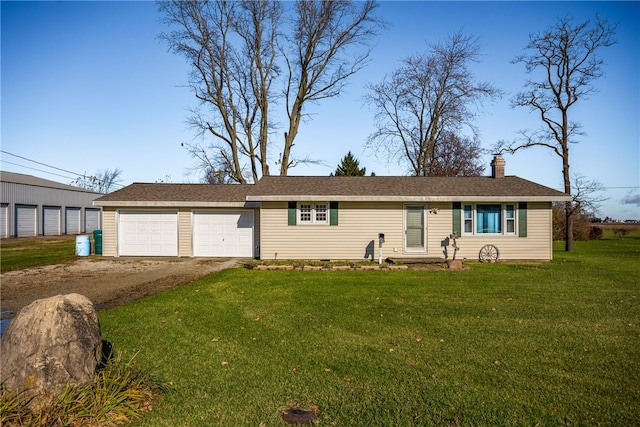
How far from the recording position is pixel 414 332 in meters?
6.47

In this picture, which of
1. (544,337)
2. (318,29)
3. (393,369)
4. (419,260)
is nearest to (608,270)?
(419,260)

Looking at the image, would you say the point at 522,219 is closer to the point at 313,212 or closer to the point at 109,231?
the point at 313,212

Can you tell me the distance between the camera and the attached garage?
36.5m

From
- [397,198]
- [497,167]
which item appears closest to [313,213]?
[397,198]

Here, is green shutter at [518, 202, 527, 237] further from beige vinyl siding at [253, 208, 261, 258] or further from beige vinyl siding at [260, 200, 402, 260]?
beige vinyl siding at [253, 208, 261, 258]

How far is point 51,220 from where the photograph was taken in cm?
3453

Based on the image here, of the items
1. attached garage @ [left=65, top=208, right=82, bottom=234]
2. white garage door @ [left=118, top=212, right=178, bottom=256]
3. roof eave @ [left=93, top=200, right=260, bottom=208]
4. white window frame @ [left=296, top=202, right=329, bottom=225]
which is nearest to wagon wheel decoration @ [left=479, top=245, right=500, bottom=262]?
white window frame @ [left=296, top=202, right=329, bottom=225]

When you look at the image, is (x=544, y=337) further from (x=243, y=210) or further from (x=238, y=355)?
(x=243, y=210)

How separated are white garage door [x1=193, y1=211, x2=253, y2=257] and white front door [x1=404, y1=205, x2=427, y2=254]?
6.77 metres

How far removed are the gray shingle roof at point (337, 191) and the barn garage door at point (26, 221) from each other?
18.3 metres

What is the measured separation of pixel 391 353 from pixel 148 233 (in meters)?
15.0

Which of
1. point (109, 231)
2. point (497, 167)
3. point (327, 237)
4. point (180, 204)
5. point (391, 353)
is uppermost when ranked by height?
point (497, 167)

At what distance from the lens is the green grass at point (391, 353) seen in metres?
3.94

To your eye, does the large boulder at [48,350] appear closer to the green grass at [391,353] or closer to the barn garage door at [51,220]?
the green grass at [391,353]
